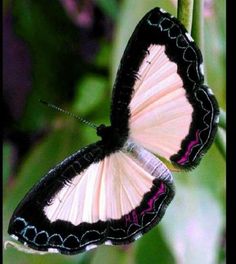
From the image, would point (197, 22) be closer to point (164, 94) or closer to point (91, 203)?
point (164, 94)

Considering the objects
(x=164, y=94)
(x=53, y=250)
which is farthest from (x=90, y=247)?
(x=164, y=94)

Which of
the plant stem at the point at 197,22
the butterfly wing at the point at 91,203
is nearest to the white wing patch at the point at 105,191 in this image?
the butterfly wing at the point at 91,203

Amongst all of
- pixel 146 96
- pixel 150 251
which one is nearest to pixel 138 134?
pixel 146 96

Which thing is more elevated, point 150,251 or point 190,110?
point 190,110

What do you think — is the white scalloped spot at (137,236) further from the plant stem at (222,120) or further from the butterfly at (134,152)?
the plant stem at (222,120)

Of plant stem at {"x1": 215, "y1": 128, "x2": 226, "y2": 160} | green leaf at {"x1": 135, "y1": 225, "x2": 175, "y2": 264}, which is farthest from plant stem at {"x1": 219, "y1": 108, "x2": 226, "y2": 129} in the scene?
green leaf at {"x1": 135, "y1": 225, "x2": 175, "y2": 264}

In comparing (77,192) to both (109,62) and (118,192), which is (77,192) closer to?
(118,192)

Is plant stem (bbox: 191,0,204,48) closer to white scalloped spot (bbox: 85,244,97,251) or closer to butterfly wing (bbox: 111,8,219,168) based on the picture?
butterfly wing (bbox: 111,8,219,168)
